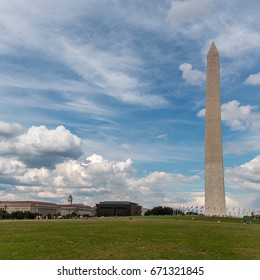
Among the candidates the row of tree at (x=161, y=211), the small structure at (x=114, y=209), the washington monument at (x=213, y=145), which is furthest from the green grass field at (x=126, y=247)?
the small structure at (x=114, y=209)

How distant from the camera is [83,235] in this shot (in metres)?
26.0

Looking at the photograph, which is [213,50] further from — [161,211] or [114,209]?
[114,209]

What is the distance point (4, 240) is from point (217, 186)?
5533cm

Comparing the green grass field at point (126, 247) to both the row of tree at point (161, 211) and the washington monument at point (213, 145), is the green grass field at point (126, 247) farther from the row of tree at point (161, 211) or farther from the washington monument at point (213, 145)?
the row of tree at point (161, 211)

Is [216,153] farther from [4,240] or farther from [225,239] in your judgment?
[4,240]

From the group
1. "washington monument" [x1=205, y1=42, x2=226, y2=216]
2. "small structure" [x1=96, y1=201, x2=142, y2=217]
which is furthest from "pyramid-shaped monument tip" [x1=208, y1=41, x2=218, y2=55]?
"small structure" [x1=96, y1=201, x2=142, y2=217]

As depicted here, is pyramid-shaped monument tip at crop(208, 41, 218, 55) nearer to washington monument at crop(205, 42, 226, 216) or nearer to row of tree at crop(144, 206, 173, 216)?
washington monument at crop(205, 42, 226, 216)

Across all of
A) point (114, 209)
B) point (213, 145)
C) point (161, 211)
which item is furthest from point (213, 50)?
point (114, 209)

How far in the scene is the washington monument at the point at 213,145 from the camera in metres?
74.4

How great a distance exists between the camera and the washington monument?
7438 cm
